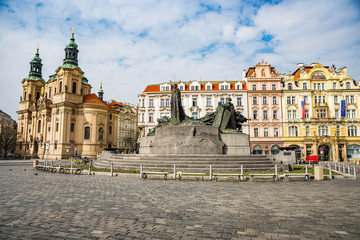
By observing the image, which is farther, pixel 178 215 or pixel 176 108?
pixel 176 108

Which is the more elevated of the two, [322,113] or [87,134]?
[322,113]

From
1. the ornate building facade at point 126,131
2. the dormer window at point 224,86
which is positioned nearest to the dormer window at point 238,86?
the dormer window at point 224,86

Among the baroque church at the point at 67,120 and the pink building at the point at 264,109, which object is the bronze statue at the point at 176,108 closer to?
the pink building at the point at 264,109

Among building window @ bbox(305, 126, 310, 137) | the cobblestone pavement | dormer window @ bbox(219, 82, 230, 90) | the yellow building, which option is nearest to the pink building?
the yellow building

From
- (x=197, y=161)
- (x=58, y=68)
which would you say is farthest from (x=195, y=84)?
(x=197, y=161)

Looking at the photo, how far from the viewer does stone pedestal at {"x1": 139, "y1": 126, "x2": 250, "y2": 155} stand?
60.8ft

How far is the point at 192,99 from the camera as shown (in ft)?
178

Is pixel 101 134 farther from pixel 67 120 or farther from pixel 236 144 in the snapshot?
pixel 236 144

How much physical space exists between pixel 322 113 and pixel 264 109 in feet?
37.4

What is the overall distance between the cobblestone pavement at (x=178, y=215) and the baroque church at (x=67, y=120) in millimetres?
50706

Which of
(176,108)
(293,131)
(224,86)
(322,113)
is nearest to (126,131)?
(224,86)

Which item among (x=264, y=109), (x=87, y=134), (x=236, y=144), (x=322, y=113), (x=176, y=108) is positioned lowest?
(x=236, y=144)

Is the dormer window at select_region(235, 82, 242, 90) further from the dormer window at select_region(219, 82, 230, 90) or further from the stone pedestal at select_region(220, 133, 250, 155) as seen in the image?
the stone pedestal at select_region(220, 133, 250, 155)

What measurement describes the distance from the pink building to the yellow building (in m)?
1.63
